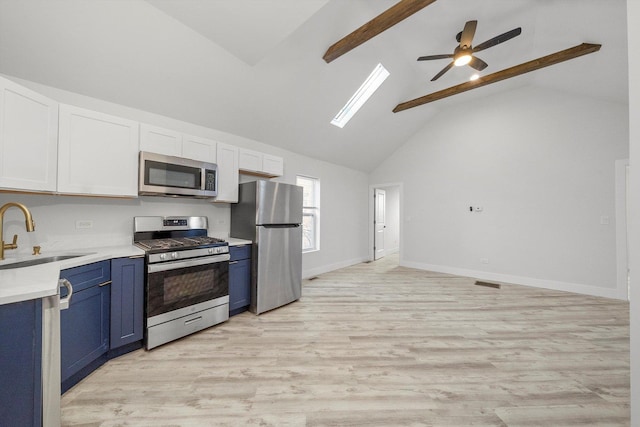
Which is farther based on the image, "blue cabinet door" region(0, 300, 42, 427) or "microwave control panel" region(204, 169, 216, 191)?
"microwave control panel" region(204, 169, 216, 191)

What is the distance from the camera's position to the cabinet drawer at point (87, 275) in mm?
1703

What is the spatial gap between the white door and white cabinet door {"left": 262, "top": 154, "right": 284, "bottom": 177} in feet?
11.4

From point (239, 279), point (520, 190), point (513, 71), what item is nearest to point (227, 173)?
point (239, 279)

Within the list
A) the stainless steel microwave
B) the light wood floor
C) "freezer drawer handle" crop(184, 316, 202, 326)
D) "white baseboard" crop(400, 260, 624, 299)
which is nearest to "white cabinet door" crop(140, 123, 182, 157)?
the stainless steel microwave

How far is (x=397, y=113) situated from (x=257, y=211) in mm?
3652

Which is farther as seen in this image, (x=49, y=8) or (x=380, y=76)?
(x=380, y=76)

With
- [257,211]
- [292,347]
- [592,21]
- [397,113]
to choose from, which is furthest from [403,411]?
[397,113]

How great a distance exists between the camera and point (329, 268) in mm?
5285

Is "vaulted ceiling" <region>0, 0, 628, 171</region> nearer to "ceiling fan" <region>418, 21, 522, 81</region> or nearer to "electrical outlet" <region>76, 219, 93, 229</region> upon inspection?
"ceiling fan" <region>418, 21, 522, 81</region>

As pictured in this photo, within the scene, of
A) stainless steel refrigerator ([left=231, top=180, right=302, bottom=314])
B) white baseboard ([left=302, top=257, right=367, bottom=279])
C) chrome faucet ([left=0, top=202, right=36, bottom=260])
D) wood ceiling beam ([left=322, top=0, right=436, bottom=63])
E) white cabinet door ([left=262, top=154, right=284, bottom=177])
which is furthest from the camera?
white baseboard ([left=302, top=257, right=367, bottom=279])

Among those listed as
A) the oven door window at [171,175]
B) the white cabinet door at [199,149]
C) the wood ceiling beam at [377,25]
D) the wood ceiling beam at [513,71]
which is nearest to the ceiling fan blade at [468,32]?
the wood ceiling beam at [377,25]

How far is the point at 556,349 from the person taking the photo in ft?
7.53

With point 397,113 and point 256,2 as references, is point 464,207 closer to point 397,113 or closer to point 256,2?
point 397,113

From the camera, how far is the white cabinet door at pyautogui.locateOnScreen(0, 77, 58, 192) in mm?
1649
